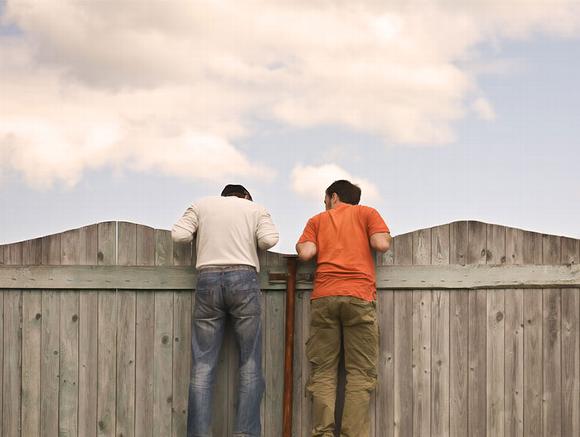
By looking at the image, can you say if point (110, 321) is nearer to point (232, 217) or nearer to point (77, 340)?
point (77, 340)

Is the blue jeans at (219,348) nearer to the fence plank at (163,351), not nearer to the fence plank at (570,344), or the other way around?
the fence plank at (163,351)

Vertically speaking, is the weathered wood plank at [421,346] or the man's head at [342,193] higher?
the man's head at [342,193]

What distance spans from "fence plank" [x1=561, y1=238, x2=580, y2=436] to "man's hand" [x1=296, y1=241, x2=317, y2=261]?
6.73 feet

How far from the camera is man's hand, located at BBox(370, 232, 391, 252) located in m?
5.38

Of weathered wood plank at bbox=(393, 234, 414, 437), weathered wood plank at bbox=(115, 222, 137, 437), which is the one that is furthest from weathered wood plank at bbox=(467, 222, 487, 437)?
weathered wood plank at bbox=(115, 222, 137, 437)

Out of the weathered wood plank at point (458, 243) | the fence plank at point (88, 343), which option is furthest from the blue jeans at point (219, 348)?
the weathered wood plank at point (458, 243)

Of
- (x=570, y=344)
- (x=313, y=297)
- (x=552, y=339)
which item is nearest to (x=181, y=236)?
(x=313, y=297)

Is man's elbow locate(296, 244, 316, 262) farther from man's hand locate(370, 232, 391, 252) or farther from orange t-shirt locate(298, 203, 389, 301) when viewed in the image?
man's hand locate(370, 232, 391, 252)

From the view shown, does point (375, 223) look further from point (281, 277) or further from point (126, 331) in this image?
point (126, 331)

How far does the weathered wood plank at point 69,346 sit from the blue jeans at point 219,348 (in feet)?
3.20

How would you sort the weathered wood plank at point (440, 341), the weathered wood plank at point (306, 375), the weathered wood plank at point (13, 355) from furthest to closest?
the weathered wood plank at point (13, 355) < the weathered wood plank at point (440, 341) < the weathered wood plank at point (306, 375)

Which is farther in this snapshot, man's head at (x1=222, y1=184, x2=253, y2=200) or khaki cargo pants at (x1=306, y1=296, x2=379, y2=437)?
man's head at (x1=222, y1=184, x2=253, y2=200)

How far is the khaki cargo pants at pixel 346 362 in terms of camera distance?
545 centimetres

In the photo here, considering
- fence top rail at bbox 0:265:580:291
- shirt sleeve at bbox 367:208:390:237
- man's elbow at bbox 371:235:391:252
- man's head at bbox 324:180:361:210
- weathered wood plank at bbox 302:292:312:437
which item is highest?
man's head at bbox 324:180:361:210
